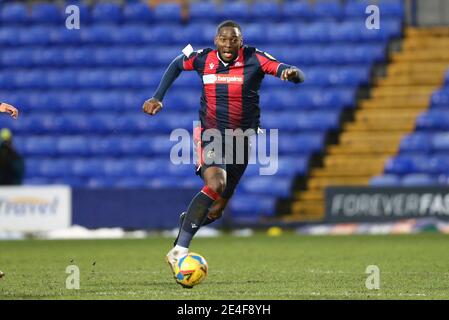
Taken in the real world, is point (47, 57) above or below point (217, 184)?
above

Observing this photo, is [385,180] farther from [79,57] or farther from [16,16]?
[16,16]

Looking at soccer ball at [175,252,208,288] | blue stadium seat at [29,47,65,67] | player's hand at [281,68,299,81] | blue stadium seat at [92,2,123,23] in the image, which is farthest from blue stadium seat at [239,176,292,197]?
soccer ball at [175,252,208,288]

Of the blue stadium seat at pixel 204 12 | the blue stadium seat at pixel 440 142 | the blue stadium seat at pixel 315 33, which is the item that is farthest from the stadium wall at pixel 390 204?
the blue stadium seat at pixel 204 12

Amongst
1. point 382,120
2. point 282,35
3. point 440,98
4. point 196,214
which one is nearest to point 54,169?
point 282,35

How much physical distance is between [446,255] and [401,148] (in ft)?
27.4

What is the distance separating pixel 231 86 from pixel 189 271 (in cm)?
182

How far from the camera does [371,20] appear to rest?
2189cm

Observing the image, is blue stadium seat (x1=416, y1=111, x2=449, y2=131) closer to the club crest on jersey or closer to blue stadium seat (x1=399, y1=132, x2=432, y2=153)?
blue stadium seat (x1=399, y1=132, x2=432, y2=153)

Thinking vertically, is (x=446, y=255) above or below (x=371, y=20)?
below

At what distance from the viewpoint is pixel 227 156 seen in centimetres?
934

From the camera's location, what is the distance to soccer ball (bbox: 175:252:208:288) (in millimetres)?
8570

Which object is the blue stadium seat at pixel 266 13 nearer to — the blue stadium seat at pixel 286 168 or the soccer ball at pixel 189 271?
the blue stadium seat at pixel 286 168
